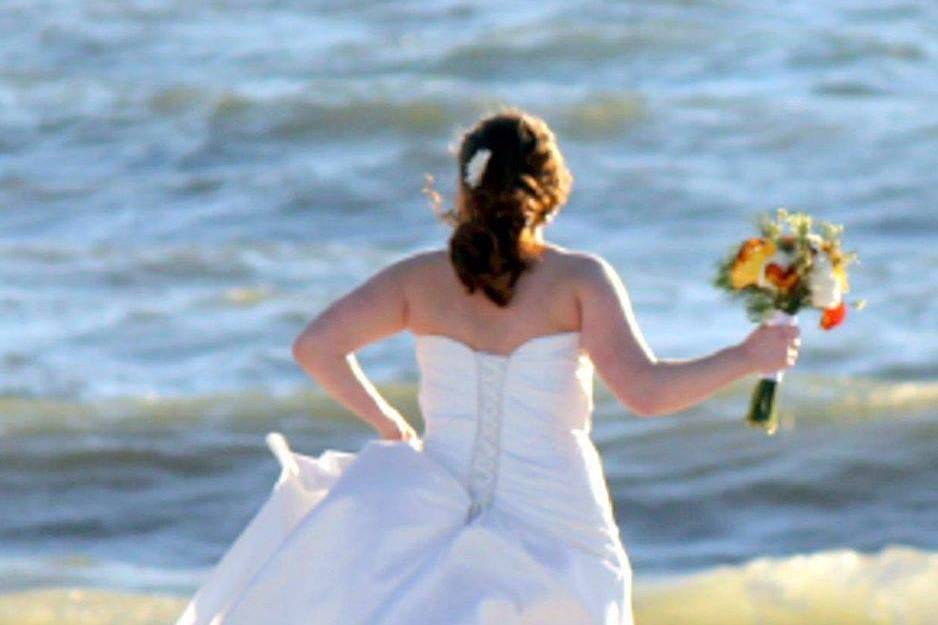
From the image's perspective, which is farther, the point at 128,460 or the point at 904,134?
the point at 904,134

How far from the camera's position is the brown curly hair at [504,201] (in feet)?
14.0

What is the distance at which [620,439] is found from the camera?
9148mm

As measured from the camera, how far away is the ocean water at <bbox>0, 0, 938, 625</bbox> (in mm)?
8117

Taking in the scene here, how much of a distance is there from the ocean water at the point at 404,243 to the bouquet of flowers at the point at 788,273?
271 centimetres

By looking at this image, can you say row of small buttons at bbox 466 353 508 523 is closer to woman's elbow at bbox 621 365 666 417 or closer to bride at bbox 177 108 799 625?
bride at bbox 177 108 799 625

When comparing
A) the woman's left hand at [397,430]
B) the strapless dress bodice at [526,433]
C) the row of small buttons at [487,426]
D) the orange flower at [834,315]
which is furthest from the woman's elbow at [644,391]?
the woman's left hand at [397,430]

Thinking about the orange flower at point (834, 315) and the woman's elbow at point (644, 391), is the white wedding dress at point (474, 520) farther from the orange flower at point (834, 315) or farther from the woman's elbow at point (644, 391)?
the orange flower at point (834, 315)

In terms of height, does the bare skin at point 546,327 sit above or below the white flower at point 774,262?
below

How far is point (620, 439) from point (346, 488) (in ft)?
15.7

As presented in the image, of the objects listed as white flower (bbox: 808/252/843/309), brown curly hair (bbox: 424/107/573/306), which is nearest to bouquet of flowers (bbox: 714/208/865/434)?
white flower (bbox: 808/252/843/309)

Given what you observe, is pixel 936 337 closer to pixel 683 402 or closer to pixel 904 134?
pixel 904 134

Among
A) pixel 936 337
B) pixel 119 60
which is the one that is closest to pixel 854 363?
pixel 936 337

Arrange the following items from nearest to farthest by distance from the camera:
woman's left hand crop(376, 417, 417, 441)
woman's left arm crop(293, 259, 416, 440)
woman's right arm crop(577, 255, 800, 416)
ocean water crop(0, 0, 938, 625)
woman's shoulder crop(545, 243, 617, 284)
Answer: woman's right arm crop(577, 255, 800, 416) → woman's shoulder crop(545, 243, 617, 284) → woman's left arm crop(293, 259, 416, 440) → woman's left hand crop(376, 417, 417, 441) → ocean water crop(0, 0, 938, 625)

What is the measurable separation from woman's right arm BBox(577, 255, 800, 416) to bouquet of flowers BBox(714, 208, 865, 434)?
0.09m
